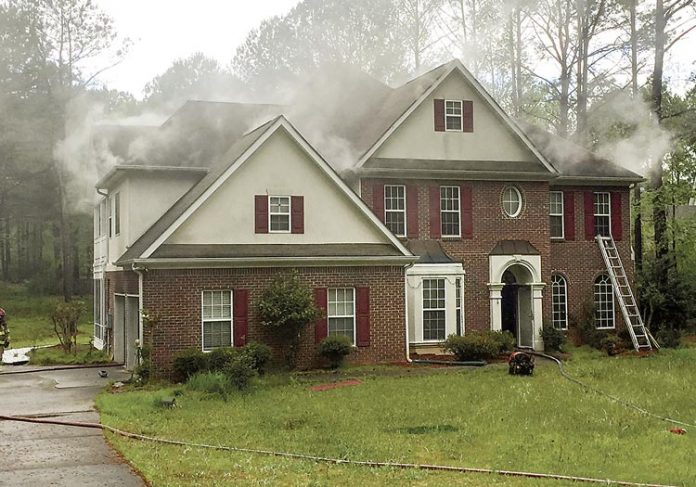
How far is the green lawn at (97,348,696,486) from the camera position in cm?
965

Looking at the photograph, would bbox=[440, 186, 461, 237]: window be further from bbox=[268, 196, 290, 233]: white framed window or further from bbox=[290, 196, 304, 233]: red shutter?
bbox=[268, 196, 290, 233]: white framed window

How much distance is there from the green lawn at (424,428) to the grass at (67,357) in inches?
275

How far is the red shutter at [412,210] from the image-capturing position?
22.8 meters

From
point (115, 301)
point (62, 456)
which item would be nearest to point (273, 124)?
point (115, 301)

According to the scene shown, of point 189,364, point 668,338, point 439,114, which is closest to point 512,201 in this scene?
point 439,114

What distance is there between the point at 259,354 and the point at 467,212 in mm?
8562

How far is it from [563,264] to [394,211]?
610cm

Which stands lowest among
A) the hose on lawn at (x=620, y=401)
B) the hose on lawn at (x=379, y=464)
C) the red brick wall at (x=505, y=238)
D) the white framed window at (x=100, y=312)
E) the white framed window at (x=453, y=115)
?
the hose on lawn at (x=620, y=401)

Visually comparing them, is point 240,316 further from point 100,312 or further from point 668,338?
point 668,338

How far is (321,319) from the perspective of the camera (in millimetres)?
19328

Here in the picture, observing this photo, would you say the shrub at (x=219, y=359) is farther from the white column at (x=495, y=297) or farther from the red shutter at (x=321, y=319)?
the white column at (x=495, y=297)

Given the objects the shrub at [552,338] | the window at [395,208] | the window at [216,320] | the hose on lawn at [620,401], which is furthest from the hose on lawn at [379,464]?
the shrub at [552,338]

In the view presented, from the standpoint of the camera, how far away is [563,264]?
24984 mm

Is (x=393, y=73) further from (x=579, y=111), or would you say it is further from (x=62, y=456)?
(x=62, y=456)
